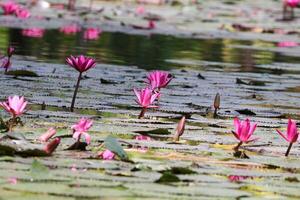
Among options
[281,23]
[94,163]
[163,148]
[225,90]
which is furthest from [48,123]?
[281,23]

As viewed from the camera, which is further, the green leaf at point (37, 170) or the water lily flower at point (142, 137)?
the water lily flower at point (142, 137)

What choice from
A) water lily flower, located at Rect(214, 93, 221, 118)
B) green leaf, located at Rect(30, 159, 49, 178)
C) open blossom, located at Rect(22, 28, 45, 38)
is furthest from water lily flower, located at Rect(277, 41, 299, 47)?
green leaf, located at Rect(30, 159, 49, 178)

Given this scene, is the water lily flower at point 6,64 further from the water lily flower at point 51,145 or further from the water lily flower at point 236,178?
the water lily flower at point 236,178

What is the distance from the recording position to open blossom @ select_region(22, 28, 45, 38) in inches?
335

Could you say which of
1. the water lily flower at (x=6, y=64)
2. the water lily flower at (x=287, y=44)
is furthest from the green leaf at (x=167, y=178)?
the water lily flower at (x=287, y=44)

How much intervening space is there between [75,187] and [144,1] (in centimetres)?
1143

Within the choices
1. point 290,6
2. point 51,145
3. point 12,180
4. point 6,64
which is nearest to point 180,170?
point 51,145

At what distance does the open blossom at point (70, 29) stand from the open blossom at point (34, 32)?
26 cm

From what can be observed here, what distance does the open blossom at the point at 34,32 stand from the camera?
27.9 ft

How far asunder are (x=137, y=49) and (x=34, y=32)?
4.62ft

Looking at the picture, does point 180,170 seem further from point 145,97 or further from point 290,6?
point 290,6

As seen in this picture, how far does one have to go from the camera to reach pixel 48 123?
346 cm

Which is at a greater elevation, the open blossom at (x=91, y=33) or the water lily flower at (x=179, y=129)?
the open blossom at (x=91, y=33)

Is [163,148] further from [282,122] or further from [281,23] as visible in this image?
[281,23]
